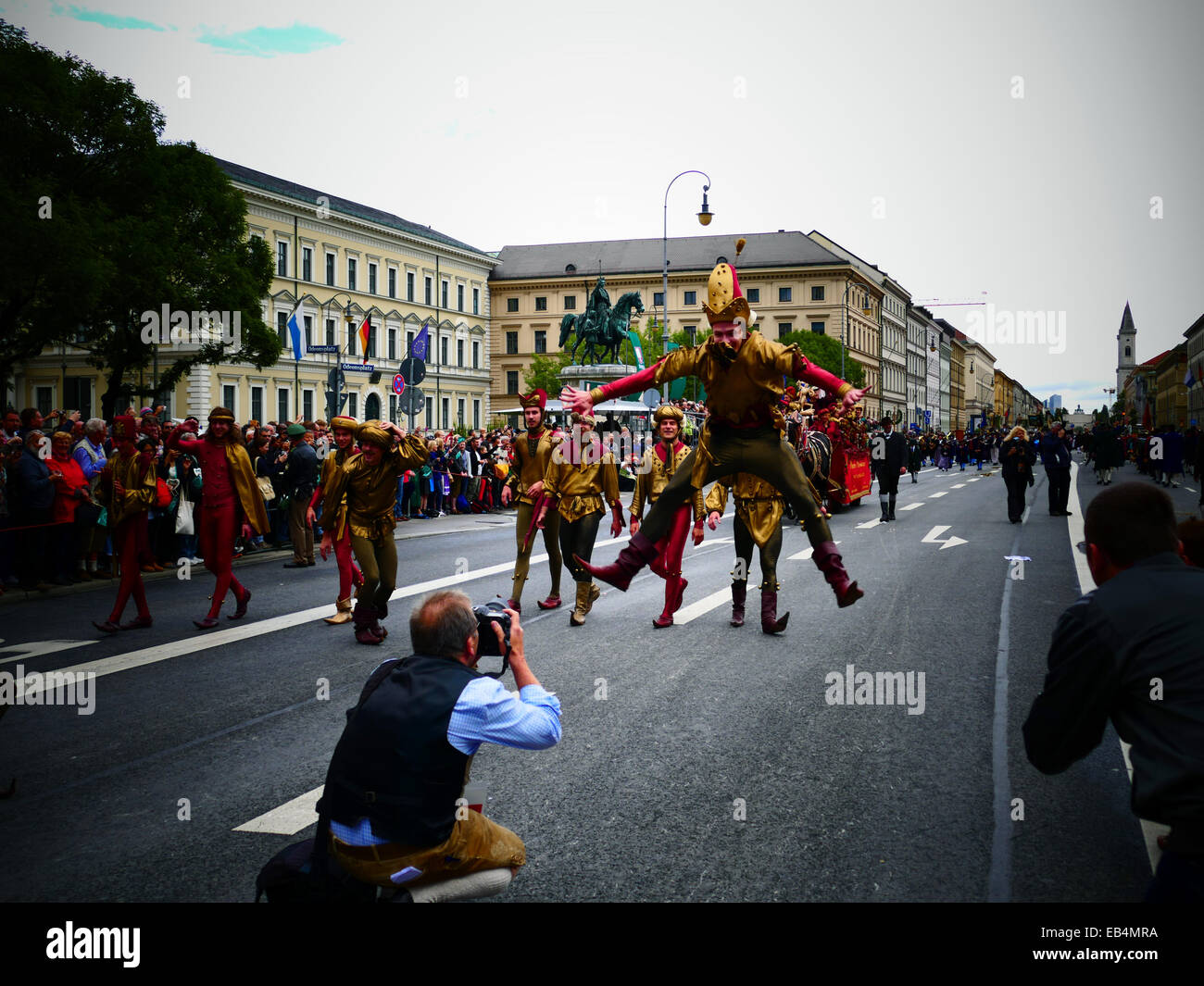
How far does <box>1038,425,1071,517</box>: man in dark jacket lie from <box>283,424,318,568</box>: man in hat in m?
15.2

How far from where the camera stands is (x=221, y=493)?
9.91 meters

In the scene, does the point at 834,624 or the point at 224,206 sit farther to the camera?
the point at 224,206

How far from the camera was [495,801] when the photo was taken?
5.02 metres

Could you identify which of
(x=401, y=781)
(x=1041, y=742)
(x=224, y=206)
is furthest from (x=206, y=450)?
(x=224, y=206)

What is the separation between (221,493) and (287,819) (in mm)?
5815

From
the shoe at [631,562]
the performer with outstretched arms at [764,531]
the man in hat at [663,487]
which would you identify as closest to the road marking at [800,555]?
the man in hat at [663,487]

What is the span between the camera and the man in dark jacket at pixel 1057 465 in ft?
71.2

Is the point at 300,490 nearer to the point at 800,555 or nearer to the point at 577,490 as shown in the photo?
the point at 577,490

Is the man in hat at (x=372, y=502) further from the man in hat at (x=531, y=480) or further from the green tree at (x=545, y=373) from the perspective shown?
the green tree at (x=545, y=373)

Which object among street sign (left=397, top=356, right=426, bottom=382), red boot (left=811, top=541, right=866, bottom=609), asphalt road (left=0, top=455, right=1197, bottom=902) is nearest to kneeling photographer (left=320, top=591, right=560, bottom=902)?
asphalt road (left=0, top=455, right=1197, bottom=902)

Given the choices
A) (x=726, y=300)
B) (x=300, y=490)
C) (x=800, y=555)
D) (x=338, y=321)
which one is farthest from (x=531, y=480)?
(x=338, y=321)

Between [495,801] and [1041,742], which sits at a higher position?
[1041,742]
